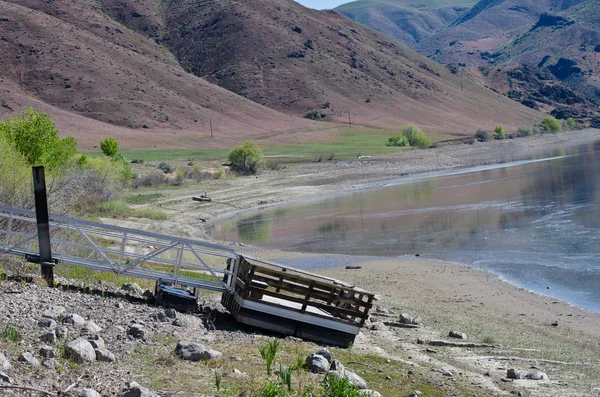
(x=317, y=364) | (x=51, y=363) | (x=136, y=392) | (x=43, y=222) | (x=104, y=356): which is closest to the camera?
(x=136, y=392)

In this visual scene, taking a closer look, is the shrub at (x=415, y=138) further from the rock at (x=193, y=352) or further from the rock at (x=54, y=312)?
the rock at (x=193, y=352)

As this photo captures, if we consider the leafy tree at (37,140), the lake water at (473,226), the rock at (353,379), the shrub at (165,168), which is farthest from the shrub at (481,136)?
the rock at (353,379)

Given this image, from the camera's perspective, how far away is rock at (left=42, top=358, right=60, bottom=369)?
963 cm

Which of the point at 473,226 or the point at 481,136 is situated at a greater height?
the point at 481,136

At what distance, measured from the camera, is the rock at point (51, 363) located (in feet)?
31.6

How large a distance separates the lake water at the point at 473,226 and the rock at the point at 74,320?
607 inches

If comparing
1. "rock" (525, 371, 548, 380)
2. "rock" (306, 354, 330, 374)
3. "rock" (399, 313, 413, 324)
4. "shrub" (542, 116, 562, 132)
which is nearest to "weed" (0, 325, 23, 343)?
"rock" (306, 354, 330, 374)

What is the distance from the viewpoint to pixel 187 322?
1362 cm

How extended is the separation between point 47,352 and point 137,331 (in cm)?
206

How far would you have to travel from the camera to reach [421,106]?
16550 centimetres

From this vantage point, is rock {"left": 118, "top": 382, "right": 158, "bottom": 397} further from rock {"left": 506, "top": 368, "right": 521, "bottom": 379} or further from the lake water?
the lake water

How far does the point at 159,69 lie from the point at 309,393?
137090 millimetres

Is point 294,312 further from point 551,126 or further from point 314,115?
point 551,126

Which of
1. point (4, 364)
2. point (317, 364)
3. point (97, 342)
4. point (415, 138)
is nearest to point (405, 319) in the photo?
point (317, 364)
